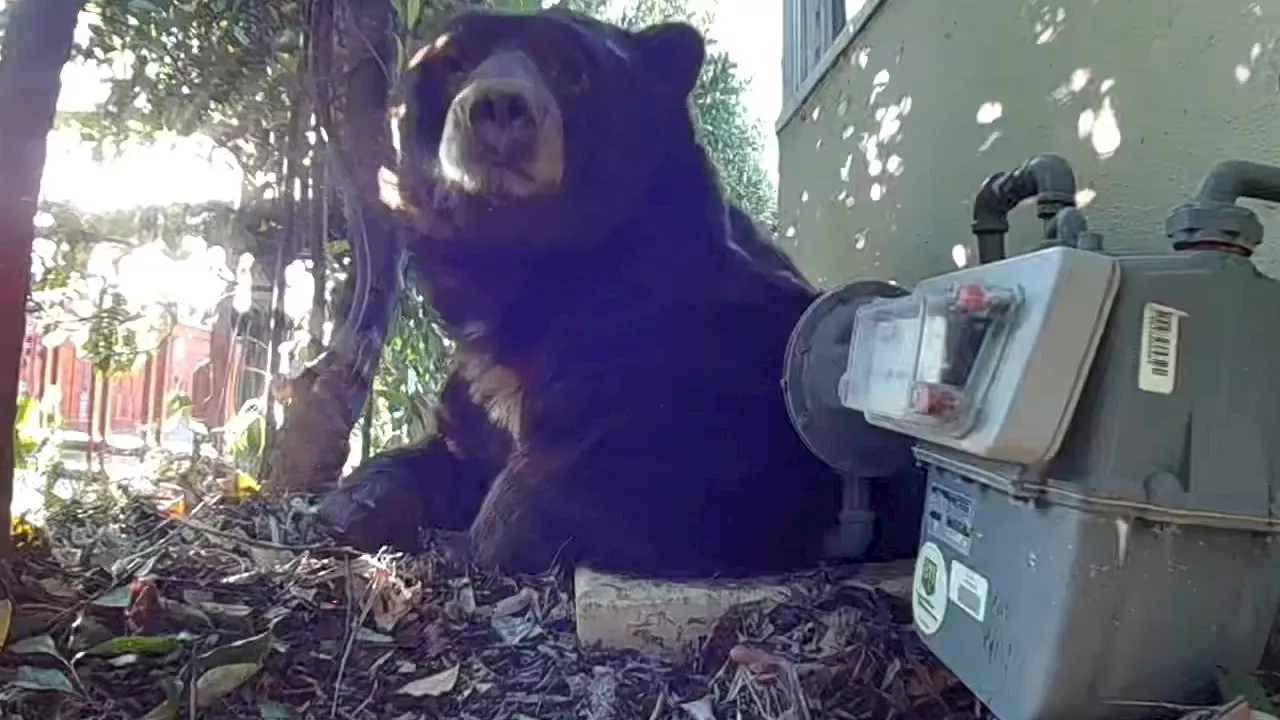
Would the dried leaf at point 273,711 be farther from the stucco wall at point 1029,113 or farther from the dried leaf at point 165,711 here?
the stucco wall at point 1029,113

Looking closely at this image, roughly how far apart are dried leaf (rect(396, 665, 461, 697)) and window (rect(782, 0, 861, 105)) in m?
3.63

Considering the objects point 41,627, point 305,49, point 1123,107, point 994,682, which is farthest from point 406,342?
point 994,682

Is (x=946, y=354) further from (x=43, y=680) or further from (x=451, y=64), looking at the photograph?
(x=451, y=64)

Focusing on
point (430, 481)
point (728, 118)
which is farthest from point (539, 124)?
point (728, 118)

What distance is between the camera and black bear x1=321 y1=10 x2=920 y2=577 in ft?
6.50

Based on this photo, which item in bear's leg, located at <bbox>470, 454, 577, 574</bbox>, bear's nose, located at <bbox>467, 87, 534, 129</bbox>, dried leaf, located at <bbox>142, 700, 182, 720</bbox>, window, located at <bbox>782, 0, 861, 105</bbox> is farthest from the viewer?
window, located at <bbox>782, 0, 861, 105</bbox>

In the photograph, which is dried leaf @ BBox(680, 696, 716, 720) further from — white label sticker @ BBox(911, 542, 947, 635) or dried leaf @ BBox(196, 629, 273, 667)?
dried leaf @ BBox(196, 629, 273, 667)

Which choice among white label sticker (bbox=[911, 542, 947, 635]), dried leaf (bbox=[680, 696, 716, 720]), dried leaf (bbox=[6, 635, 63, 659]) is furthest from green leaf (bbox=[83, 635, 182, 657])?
white label sticker (bbox=[911, 542, 947, 635])

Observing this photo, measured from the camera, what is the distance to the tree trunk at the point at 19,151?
4.57ft

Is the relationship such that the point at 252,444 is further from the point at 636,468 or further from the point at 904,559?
the point at 904,559

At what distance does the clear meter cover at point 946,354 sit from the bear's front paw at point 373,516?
4.51 ft

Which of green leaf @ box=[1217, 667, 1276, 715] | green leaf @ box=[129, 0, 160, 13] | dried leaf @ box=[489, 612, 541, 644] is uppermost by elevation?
green leaf @ box=[129, 0, 160, 13]

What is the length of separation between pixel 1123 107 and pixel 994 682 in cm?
116

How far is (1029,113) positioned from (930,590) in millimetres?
1339
